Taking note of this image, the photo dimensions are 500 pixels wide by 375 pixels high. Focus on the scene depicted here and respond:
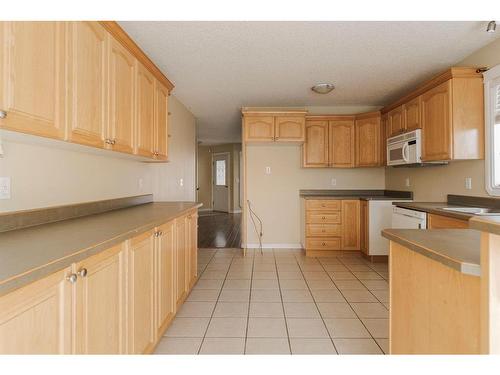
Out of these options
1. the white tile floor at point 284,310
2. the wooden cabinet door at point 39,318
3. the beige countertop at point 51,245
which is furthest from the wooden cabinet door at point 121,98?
the white tile floor at point 284,310

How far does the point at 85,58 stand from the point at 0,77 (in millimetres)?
584

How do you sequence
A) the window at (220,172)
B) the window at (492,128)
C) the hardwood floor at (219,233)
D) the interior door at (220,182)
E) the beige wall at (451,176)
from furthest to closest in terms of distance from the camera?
the window at (220,172) → the interior door at (220,182) → the hardwood floor at (219,233) → the beige wall at (451,176) → the window at (492,128)

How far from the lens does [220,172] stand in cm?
962

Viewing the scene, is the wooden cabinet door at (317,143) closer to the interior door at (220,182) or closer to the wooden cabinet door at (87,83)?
the wooden cabinet door at (87,83)

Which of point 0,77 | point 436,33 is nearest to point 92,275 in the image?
point 0,77

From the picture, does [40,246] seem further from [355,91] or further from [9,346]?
[355,91]

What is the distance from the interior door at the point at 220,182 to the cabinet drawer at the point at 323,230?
5468 mm

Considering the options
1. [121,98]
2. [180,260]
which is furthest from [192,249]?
[121,98]

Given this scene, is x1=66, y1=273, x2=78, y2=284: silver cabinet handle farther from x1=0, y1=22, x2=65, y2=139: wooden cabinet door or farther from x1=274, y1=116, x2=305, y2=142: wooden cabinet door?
x1=274, y1=116, x2=305, y2=142: wooden cabinet door

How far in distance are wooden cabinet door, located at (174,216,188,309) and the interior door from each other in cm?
685

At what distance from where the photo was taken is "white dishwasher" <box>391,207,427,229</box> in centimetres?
262

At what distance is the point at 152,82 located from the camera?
2.45m

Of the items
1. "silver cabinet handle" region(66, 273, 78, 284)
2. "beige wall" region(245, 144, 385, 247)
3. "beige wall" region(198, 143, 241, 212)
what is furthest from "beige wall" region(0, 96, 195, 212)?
"beige wall" region(198, 143, 241, 212)

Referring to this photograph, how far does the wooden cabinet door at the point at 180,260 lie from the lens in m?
2.21
